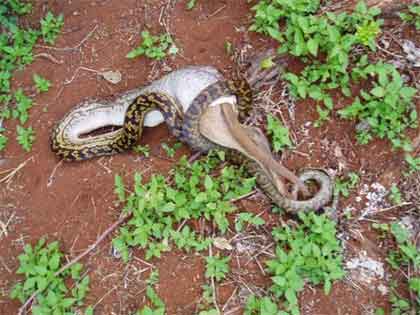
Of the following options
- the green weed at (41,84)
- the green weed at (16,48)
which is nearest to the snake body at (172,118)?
the green weed at (41,84)

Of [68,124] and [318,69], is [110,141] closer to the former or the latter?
[68,124]

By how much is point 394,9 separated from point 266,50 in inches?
43.7

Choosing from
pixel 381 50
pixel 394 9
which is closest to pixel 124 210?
pixel 381 50

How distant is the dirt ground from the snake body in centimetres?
12

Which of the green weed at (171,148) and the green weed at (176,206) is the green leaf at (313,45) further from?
the green weed at (171,148)

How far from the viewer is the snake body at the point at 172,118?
3.93m

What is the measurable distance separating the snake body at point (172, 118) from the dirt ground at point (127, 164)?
4.9 inches

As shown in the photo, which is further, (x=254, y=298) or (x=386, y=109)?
(x=386, y=109)

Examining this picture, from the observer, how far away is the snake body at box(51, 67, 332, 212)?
12.9 ft

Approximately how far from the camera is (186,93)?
4328mm

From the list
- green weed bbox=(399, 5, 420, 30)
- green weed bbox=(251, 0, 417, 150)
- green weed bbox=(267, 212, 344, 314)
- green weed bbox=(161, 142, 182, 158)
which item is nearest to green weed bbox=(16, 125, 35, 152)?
green weed bbox=(161, 142, 182, 158)

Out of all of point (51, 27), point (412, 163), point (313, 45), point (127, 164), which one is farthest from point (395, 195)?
point (51, 27)

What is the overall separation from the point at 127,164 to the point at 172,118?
0.56 meters

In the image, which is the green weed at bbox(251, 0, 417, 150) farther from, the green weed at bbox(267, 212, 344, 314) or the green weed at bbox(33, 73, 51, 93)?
the green weed at bbox(33, 73, 51, 93)
